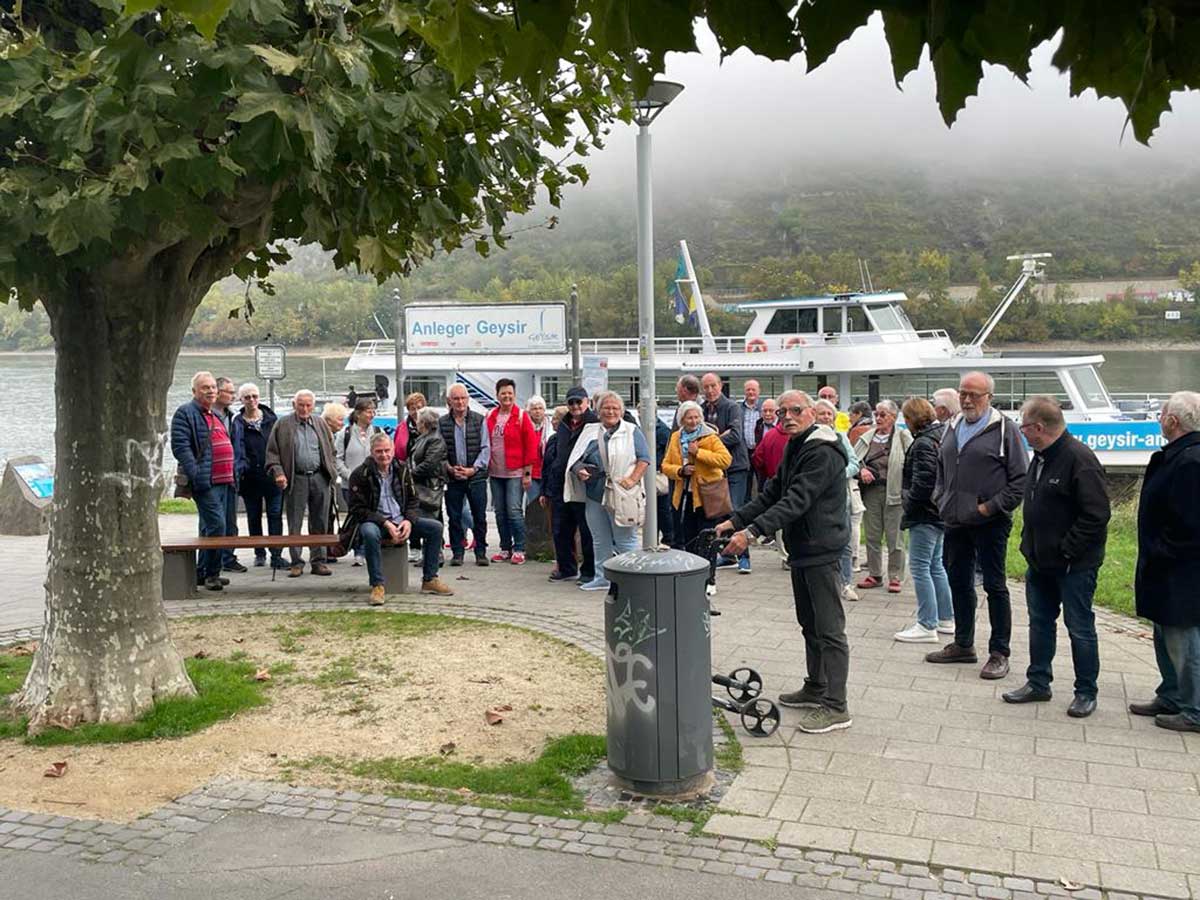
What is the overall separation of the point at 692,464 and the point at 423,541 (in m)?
2.44

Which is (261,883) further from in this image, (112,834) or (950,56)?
(950,56)

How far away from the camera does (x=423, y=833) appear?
15.2 feet

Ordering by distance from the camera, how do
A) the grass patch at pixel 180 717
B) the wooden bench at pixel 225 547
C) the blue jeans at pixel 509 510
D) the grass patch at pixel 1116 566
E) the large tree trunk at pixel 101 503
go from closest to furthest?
the grass patch at pixel 180 717 < the large tree trunk at pixel 101 503 < the grass patch at pixel 1116 566 < the wooden bench at pixel 225 547 < the blue jeans at pixel 509 510

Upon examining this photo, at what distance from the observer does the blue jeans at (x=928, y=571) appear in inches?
303

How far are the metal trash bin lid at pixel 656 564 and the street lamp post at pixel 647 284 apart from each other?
374cm

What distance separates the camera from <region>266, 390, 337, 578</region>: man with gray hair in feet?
34.4

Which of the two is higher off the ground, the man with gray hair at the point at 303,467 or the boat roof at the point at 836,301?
the boat roof at the point at 836,301

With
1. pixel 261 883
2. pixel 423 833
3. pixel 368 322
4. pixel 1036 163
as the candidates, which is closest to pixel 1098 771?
pixel 423 833

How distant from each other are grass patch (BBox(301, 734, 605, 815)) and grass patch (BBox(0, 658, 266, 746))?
3.13ft

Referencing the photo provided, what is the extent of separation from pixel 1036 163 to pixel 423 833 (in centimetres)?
21213

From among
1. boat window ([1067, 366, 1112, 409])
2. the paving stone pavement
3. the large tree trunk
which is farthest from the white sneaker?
boat window ([1067, 366, 1112, 409])

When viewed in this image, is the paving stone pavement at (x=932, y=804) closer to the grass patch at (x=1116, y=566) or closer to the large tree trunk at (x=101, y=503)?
the large tree trunk at (x=101, y=503)

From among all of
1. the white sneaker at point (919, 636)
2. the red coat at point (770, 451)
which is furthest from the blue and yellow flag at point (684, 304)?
the white sneaker at point (919, 636)

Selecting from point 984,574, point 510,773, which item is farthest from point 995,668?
point 510,773
